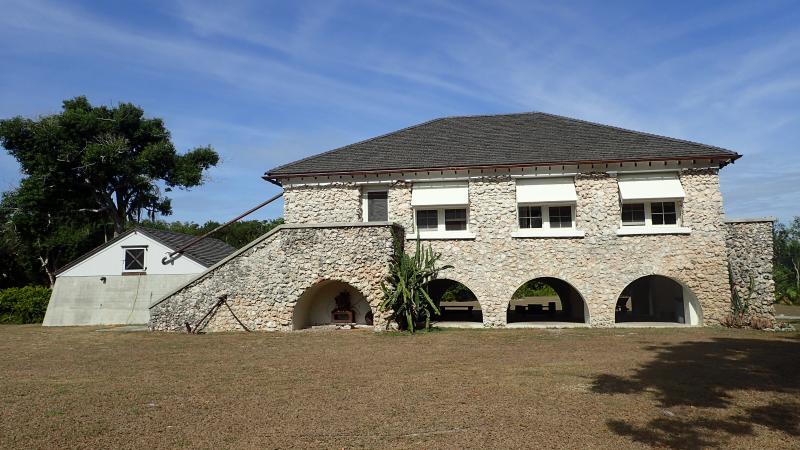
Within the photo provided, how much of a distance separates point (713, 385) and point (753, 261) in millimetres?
10836

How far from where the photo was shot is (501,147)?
2050 cm

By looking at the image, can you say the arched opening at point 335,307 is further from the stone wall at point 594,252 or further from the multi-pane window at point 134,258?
the multi-pane window at point 134,258

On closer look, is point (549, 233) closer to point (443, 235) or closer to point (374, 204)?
point (443, 235)

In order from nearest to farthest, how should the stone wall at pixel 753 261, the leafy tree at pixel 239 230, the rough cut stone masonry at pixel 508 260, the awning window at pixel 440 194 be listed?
1. the stone wall at pixel 753 261
2. the rough cut stone masonry at pixel 508 260
3. the awning window at pixel 440 194
4. the leafy tree at pixel 239 230

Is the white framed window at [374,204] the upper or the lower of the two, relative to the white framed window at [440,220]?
upper

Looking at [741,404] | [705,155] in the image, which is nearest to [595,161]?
[705,155]

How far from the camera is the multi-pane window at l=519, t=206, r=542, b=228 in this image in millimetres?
19406

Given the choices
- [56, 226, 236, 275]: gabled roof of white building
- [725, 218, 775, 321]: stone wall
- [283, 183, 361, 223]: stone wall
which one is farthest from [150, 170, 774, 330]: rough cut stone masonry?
[56, 226, 236, 275]: gabled roof of white building

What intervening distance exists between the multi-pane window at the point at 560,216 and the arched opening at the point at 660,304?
4.22 m

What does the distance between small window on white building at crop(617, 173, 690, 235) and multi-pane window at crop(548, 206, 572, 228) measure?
6.00ft

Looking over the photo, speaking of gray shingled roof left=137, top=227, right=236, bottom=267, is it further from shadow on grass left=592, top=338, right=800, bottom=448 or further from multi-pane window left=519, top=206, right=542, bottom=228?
shadow on grass left=592, top=338, right=800, bottom=448

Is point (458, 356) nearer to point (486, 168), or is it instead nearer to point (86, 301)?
point (486, 168)

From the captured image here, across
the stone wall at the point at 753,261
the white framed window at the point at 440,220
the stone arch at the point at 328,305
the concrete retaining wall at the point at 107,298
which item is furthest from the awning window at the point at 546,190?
the concrete retaining wall at the point at 107,298

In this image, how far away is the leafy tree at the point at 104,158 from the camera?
3497 centimetres
